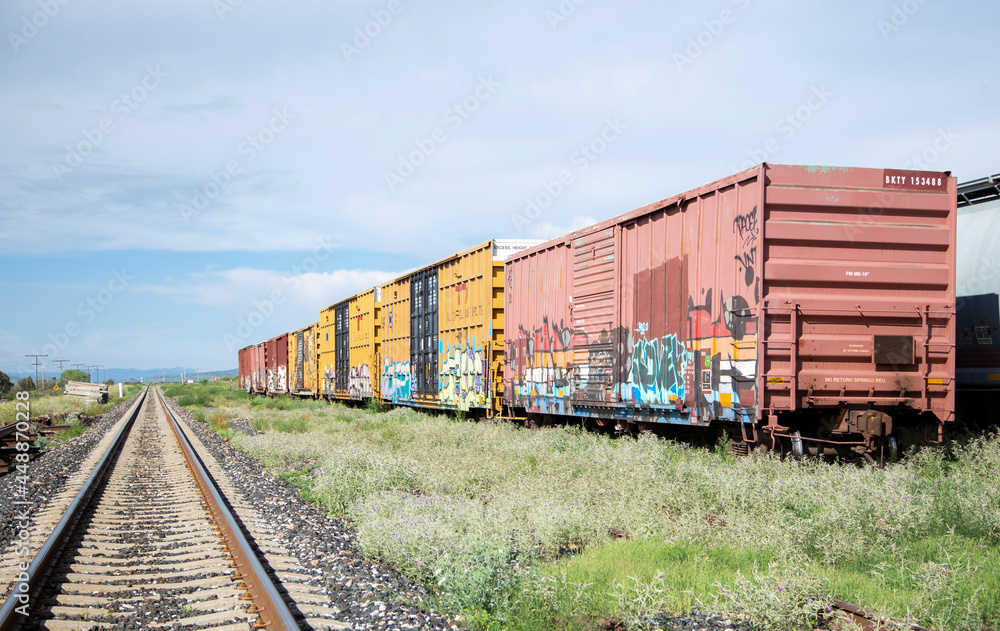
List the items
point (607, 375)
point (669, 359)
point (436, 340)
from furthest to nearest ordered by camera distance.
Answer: point (436, 340) → point (607, 375) → point (669, 359)

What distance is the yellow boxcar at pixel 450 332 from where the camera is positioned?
1662 cm

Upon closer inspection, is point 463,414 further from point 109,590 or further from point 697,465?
point 109,590

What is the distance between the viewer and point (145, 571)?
6102 millimetres

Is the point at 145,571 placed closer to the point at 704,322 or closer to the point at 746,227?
the point at 704,322

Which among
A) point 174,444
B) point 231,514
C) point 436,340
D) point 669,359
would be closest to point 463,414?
point 436,340

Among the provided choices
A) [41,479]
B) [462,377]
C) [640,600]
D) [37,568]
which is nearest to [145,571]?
[37,568]

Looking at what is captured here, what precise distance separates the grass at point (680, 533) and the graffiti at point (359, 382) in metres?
16.4

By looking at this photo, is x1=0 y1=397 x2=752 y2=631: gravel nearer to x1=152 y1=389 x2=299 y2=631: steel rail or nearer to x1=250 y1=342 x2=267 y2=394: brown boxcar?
x1=152 y1=389 x2=299 y2=631: steel rail

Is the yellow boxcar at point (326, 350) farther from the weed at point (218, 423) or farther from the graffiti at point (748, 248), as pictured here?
the graffiti at point (748, 248)

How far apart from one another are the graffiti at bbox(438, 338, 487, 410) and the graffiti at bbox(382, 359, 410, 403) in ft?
10.2

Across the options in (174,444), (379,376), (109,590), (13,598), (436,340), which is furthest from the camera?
(379,376)

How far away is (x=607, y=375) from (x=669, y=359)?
1.67m

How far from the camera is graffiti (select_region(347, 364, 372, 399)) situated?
87.1 ft

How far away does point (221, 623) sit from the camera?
482 centimetres
